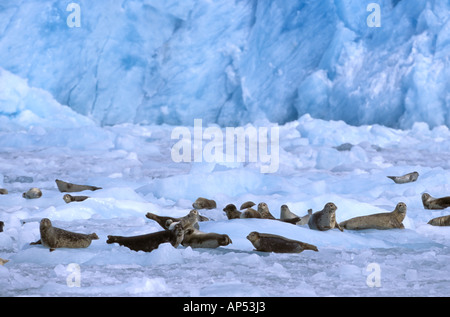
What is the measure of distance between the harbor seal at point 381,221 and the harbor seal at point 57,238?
201 cm

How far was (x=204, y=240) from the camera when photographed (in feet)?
11.8

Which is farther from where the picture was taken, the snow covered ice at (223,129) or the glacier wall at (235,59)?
the glacier wall at (235,59)

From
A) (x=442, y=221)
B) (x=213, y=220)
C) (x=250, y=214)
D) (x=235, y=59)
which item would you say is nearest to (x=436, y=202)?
(x=442, y=221)

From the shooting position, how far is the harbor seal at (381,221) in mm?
4348

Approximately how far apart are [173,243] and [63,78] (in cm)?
1386

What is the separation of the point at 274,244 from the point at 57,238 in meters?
1.28

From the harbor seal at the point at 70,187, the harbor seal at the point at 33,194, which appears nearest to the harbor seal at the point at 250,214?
the harbor seal at the point at 33,194

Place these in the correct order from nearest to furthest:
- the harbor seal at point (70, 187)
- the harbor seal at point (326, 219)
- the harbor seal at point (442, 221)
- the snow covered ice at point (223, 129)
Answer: the snow covered ice at point (223, 129) < the harbor seal at point (326, 219) < the harbor seal at point (442, 221) < the harbor seal at point (70, 187)

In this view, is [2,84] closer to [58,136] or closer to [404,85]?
[58,136]

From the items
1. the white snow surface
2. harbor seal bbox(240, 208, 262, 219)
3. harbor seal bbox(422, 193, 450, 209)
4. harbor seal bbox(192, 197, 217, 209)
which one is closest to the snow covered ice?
the white snow surface

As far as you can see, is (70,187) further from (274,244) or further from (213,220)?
(274,244)

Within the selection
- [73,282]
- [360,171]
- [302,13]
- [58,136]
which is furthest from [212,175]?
[302,13]

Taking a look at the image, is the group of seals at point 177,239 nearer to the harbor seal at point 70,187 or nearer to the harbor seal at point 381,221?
the harbor seal at point 381,221

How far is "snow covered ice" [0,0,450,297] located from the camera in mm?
2916
